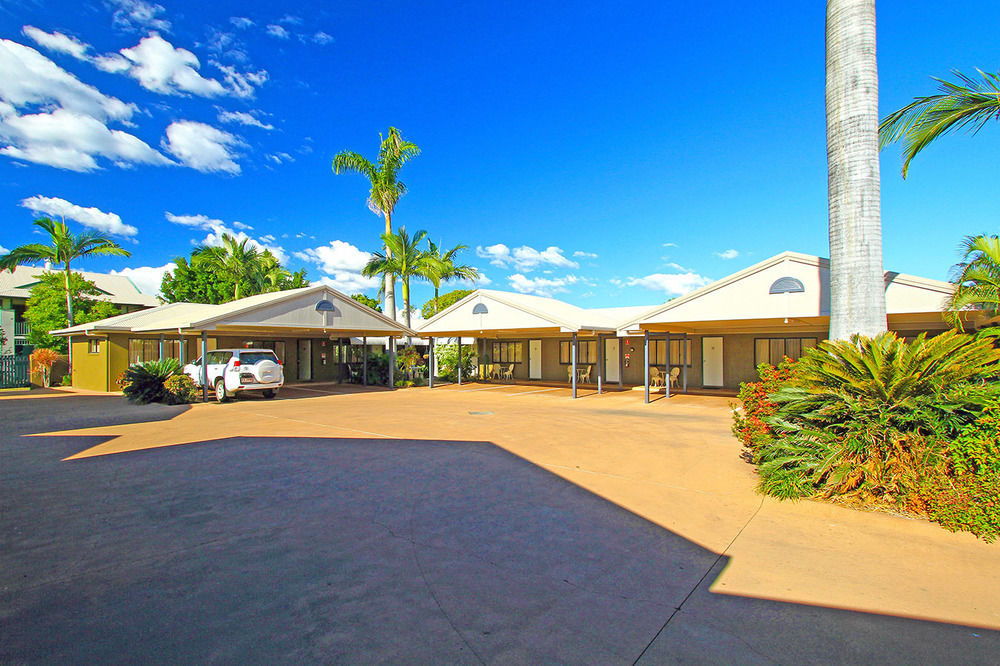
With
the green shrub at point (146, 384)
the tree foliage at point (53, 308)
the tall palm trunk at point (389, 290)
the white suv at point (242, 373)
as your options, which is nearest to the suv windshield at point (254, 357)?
the white suv at point (242, 373)

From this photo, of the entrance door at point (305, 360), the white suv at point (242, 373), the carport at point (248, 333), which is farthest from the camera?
the entrance door at point (305, 360)

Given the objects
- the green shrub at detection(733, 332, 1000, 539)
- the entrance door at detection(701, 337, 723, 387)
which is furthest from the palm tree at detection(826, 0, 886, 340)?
the entrance door at detection(701, 337, 723, 387)

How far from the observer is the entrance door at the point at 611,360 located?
2408 centimetres

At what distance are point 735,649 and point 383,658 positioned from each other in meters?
2.07

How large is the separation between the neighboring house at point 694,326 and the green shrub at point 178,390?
9.18 m

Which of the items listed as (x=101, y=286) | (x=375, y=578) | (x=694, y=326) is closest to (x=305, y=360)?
(x=694, y=326)

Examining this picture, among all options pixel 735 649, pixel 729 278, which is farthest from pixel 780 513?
pixel 729 278

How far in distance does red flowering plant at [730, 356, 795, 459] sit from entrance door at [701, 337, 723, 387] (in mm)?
14801

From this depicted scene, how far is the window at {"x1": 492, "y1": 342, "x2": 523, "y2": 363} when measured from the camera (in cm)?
2714

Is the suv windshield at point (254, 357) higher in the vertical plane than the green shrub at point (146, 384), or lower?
higher

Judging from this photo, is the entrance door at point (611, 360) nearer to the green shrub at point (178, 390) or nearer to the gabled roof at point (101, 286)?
the green shrub at point (178, 390)

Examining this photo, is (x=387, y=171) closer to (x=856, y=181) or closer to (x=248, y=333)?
(x=248, y=333)

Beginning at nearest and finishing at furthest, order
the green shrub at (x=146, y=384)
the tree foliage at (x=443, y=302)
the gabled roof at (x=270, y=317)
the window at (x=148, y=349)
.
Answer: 1. the green shrub at (x=146, y=384)
2. the gabled roof at (x=270, y=317)
3. the window at (x=148, y=349)
4. the tree foliage at (x=443, y=302)

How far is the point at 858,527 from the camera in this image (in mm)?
5098
